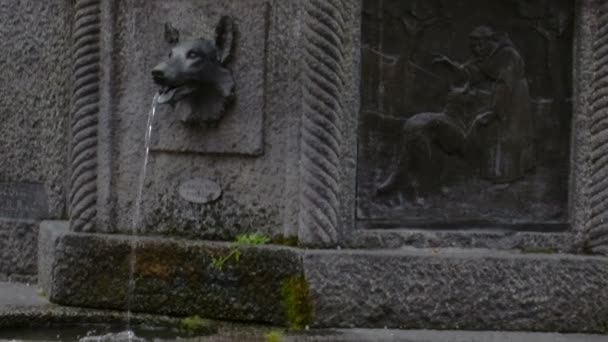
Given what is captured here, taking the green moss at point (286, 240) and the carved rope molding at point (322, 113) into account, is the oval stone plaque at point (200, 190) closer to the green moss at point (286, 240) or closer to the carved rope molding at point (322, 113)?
the green moss at point (286, 240)

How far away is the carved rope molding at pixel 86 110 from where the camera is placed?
18.0 ft

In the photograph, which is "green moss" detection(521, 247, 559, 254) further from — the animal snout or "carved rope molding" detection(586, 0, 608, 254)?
the animal snout

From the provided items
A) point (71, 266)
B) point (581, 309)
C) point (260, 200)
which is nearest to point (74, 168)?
point (71, 266)

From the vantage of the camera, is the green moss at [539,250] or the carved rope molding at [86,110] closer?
the green moss at [539,250]

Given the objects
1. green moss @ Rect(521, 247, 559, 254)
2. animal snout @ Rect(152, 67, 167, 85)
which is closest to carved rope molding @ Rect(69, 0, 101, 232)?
animal snout @ Rect(152, 67, 167, 85)

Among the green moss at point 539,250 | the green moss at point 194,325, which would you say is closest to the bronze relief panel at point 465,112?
the green moss at point 539,250

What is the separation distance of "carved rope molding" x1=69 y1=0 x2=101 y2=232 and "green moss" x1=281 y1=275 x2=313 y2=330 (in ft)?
3.34

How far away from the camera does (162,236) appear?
5375mm

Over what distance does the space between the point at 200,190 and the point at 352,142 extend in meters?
0.73

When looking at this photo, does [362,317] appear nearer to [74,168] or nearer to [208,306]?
[208,306]

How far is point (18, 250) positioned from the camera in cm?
611

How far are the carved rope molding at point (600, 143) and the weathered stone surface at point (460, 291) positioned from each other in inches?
5.9

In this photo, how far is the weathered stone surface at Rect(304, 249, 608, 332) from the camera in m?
5.09

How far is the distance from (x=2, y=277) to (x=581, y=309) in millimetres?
2923
